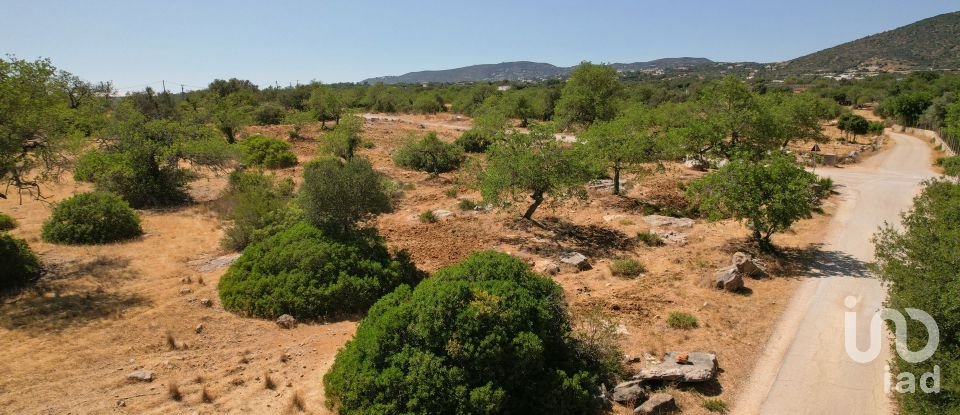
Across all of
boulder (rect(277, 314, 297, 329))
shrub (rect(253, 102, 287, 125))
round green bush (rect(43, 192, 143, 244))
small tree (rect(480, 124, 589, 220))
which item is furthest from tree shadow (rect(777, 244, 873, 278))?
shrub (rect(253, 102, 287, 125))

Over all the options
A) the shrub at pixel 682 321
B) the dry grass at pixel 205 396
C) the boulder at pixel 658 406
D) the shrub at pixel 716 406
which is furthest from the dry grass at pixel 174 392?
the shrub at pixel 682 321

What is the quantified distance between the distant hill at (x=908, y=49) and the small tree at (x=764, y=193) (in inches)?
5390

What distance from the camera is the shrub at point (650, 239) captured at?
19.2 m

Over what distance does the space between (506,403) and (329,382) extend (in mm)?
3447

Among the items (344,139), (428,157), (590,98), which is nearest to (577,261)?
(428,157)

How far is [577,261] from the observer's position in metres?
16.9

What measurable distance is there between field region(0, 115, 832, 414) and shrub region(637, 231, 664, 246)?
1.36ft

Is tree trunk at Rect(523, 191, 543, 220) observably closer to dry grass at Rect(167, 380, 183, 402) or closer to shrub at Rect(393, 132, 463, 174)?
shrub at Rect(393, 132, 463, 174)

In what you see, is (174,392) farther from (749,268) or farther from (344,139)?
(344,139)

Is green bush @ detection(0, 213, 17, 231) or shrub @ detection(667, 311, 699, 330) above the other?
green bush @ detection(0, 213, 17, 231)

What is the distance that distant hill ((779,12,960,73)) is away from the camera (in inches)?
4939

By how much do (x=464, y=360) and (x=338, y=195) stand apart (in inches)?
322

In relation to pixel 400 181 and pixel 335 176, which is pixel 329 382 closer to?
pixel 335 176

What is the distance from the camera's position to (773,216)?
54.7 feet
